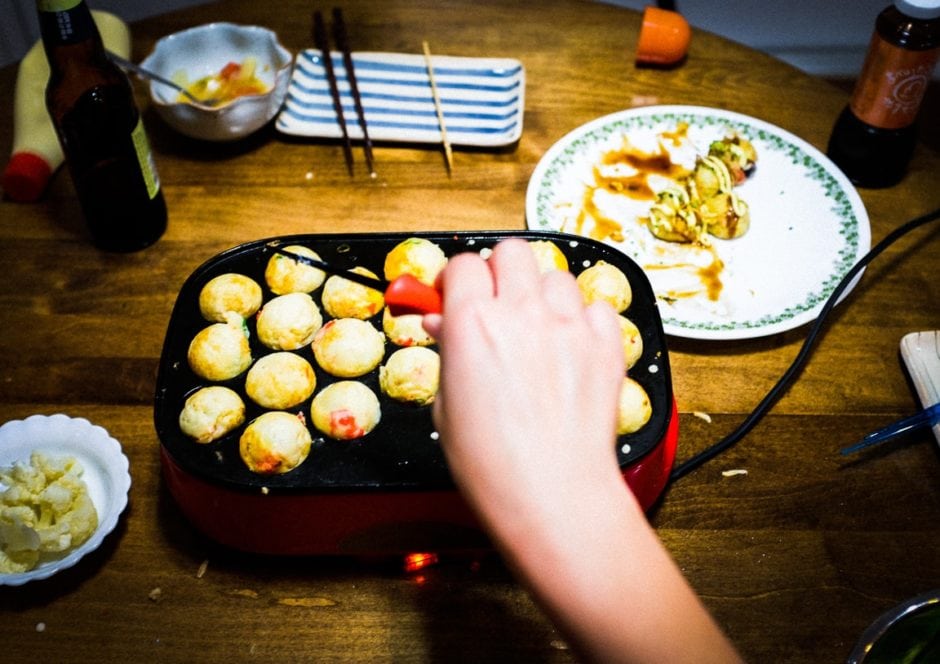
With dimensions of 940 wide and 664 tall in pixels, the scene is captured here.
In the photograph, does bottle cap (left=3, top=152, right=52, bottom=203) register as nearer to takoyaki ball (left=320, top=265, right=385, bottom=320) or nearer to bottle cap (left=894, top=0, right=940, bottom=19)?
takoyaki ball (left=320, top=265, right=385, bottom=320)

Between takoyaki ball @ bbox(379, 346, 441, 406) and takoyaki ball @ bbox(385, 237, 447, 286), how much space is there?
126 millimetres

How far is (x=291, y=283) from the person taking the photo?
1171mm

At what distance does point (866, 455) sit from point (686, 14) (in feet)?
6.94

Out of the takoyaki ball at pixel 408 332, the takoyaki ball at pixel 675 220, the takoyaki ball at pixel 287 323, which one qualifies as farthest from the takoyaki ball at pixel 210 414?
the takoyaki ball at pixel 675 220

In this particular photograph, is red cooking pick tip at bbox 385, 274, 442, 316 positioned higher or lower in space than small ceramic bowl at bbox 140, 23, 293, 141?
higher

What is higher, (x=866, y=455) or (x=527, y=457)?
(x=527, y=457)

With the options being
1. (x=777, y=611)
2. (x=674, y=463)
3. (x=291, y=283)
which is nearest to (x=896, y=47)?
(x=674, y=463)

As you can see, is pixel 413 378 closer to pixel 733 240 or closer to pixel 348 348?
pixel 348 348

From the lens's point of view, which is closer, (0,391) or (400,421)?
(400,421)

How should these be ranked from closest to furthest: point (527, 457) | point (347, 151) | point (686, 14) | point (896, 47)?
point (527, 457)
point (896, 47)
point (347, 151)
point (686, 14)

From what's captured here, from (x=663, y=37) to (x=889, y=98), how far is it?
0.53 meters

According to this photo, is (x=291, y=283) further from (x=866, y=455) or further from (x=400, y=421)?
(x=866, y=455)

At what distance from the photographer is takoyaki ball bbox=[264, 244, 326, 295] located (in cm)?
117

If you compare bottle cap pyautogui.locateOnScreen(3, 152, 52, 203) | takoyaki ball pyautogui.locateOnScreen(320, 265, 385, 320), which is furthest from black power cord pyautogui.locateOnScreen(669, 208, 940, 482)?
bottle cap pyautogui.locateOnScreen(3, 152, 52, 203)
